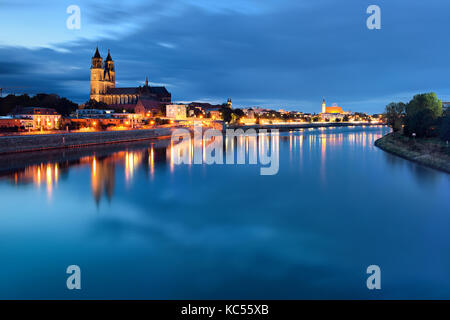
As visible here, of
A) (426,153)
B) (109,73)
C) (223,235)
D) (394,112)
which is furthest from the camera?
(109,73)

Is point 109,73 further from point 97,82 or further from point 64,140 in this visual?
point 64,140

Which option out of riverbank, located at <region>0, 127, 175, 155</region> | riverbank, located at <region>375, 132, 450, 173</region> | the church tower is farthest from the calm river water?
the church tower

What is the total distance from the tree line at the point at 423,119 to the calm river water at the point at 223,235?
34.7ft

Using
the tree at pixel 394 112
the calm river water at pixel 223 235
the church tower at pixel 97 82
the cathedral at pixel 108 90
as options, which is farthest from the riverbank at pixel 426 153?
the church tower at pixel 97 82

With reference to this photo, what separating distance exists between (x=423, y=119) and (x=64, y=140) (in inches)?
1334

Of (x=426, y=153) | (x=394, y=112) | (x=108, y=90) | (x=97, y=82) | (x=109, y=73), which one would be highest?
(x=109, y=73)

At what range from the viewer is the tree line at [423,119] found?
3111 cm

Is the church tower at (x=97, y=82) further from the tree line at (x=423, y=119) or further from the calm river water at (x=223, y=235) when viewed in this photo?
the calm river water at (x=223, y=235)

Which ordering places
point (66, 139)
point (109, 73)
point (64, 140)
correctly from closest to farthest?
point (64, 140) → point (66, 139) → point (109, 73)

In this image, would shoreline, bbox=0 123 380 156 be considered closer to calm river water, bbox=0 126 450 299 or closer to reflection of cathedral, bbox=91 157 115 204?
reflection of cathedral, bbox=91 157 115 204

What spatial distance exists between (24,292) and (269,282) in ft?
16.5

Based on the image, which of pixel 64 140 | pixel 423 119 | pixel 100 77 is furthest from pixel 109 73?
pixel 423 119

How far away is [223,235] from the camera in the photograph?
11.9 m
